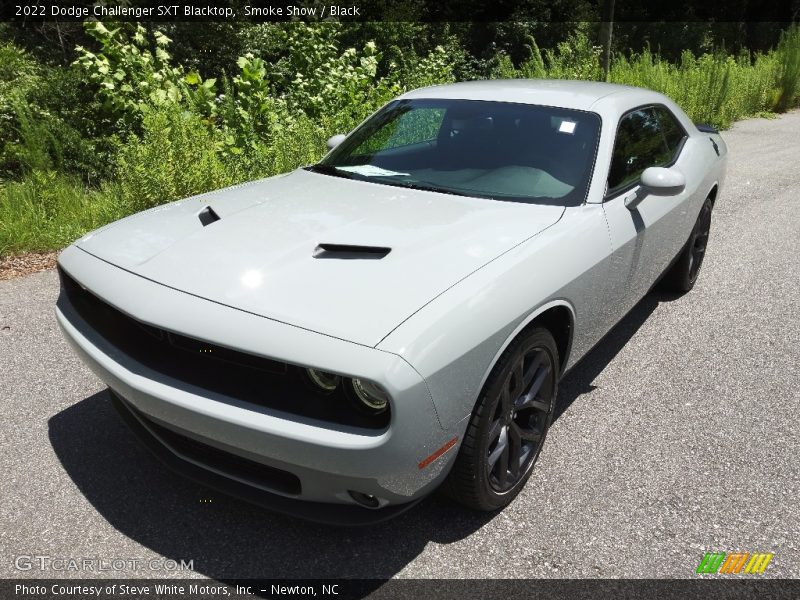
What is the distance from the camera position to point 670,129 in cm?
432

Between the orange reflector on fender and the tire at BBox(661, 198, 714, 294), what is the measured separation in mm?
3012

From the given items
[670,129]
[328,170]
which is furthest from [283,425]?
[670,129]

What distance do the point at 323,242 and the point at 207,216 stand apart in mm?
674

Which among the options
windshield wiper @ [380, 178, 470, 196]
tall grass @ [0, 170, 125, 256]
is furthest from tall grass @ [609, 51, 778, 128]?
windshield wiper @ [380, 178, 470, 196]

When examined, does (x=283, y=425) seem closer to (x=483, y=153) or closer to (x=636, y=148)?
(x=483, y=153)

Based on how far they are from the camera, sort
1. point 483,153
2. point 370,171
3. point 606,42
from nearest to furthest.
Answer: point 483,153, point 370,171, point 606,42

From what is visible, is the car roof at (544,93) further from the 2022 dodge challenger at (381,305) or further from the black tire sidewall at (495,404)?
the black tire sidewall at (495,404)

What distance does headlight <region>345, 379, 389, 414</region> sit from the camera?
6.24ft

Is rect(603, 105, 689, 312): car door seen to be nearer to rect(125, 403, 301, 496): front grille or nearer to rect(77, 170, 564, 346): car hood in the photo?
→ rect(77, 170, 564, 346): car hood

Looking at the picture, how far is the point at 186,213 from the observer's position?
290 cm

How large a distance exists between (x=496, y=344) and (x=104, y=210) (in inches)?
183

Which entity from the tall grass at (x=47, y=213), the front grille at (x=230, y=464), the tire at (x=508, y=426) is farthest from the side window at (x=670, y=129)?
the tall grass at (x=47, y=213)

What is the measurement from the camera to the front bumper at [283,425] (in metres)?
1.88

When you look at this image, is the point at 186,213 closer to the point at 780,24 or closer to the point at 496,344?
the point at 496,344
